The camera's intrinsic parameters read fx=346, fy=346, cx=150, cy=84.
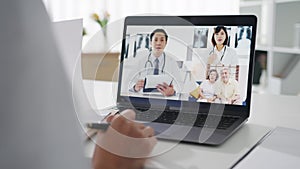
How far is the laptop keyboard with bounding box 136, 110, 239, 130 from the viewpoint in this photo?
668 millimetres

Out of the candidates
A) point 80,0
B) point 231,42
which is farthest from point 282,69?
point 231,42

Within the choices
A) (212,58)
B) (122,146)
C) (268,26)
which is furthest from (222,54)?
A: (268,26)

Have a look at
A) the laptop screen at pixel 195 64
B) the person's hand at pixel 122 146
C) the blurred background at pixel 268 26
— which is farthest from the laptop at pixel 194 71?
the blurred background at pixel 268 26

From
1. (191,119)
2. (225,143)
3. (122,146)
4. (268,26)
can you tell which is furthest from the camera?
(268,26)

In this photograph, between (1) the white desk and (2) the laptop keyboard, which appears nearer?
(1) the white desk

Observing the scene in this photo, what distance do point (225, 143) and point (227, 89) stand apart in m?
0.19

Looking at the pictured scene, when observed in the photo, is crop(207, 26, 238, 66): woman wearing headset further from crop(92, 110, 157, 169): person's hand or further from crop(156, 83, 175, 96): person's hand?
crop(92, 110, 157, 169): person's hand

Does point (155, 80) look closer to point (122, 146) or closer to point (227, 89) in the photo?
point (227, 89)

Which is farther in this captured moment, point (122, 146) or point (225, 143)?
point (225, 143)

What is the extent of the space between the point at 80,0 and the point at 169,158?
2.36m

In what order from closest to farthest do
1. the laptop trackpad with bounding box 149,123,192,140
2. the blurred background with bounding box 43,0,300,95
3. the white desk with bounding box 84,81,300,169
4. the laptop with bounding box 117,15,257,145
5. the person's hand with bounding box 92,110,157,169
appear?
the person's hand with bounding box 92,110,157,169 < the white desk with bounding box 84,81,300,169 < the laptop trackpad with bounding box 149,123,192,140 < the laptop with bounding box 117,15,257,145 < the blurred background with bounding box 43,0,300,95

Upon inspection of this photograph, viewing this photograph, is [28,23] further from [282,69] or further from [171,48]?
[282,69]

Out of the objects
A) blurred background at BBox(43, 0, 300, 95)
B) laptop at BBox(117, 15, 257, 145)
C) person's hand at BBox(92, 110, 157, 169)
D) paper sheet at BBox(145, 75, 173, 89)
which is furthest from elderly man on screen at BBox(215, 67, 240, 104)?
blurred background at BBox(43, 0, 300, 95)

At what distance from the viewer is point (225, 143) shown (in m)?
0.58
